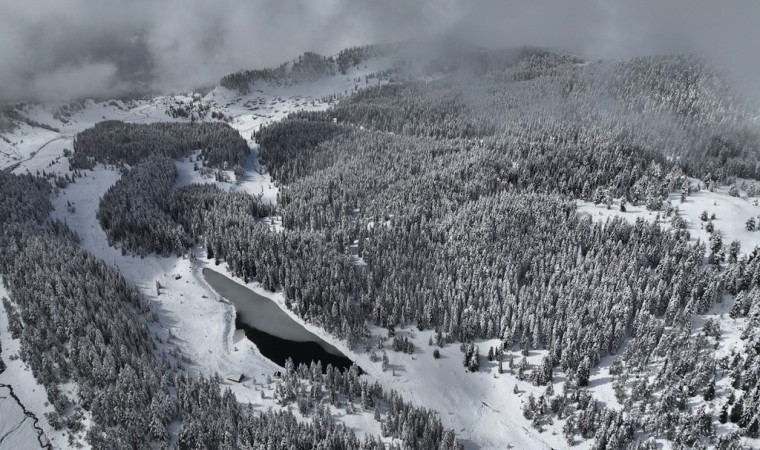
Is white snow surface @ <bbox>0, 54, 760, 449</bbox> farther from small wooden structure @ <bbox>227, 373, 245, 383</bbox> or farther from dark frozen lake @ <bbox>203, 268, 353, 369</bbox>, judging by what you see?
dark frozen lake @ <bbox>203, 268, 353, 369</bbox>

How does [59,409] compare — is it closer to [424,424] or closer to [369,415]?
[369,415]

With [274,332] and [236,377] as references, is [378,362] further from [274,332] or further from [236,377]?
[236,377]

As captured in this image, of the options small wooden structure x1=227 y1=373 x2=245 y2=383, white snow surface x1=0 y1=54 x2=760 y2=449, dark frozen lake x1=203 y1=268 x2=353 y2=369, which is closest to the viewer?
white snow surface x1=0 y1=54 x2=760 y2=449

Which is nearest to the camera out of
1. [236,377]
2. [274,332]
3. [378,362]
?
[236,377]

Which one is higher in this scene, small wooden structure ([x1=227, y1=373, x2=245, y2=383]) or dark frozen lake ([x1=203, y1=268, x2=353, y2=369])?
dark frozen lake ([x1=203, y1=268, x2=353, y2=369])

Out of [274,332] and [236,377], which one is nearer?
[236,377]

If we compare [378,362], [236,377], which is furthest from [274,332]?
[378,362]

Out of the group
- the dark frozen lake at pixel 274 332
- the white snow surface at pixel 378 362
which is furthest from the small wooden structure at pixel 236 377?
the dark frozen lake at pixel 274 332

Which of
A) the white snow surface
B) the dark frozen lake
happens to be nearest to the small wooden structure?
the white snow surface

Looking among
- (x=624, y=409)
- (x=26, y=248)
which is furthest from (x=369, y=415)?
(x=26, y=248)
